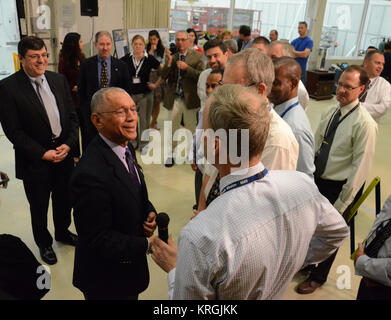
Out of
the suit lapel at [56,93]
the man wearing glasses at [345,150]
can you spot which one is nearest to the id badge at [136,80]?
the suit lapel at [56,93]

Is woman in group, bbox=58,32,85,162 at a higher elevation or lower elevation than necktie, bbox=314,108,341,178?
higher

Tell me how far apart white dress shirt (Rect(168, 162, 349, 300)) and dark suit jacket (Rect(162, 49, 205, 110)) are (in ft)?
11.4

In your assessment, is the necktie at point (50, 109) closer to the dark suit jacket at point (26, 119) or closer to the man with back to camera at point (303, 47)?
the dark suit jacket at point (26, 119)

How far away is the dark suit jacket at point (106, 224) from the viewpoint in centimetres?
151

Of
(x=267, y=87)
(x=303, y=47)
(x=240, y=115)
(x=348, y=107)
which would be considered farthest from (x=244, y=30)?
(x=240, y=115)

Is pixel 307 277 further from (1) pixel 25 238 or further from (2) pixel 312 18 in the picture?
(2) pixel 312 18

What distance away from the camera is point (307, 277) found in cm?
279

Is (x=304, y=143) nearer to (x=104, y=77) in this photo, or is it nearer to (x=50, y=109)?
(x=50, y=109)

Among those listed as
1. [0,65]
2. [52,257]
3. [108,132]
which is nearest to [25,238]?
[52,257]

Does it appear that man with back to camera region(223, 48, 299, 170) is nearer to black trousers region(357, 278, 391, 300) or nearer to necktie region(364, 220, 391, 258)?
necktie region(364, 220, 391, 258)

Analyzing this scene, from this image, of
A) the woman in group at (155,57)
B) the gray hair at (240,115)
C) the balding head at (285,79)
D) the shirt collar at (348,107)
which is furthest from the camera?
the woman in group at (155,57)

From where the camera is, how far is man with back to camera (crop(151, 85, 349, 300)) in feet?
2.99

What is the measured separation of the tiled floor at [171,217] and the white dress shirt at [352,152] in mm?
793

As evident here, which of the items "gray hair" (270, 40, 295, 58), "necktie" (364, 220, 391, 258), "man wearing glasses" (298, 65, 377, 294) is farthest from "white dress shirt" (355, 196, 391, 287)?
"gray hair" (270, 40, 295, 58)
